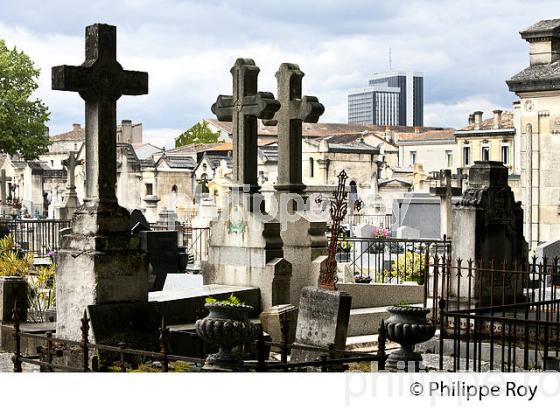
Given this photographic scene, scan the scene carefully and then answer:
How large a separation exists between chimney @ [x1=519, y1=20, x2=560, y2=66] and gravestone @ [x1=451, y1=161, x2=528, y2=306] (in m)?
21.6

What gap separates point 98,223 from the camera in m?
10.7

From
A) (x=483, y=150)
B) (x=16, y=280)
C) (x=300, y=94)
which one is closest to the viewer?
(x=16, y=280)

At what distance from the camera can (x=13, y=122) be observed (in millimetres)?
52656

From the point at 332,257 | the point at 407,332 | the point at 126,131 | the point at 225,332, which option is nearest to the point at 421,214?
the point at 332,257

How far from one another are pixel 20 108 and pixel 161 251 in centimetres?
3807

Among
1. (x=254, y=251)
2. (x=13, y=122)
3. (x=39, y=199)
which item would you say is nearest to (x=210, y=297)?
(x=254, y=251)

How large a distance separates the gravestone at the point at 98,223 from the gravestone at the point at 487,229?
521cm

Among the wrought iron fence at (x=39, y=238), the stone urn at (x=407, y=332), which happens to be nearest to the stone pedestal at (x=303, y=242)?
the stone urn at (x=407, y=332)

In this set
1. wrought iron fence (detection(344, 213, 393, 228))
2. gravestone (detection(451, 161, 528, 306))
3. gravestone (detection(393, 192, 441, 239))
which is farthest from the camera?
wrought iron fence (detection(344, 213, 393, 228))

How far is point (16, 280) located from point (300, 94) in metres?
5.04

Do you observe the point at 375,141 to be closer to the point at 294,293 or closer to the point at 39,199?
the point at 39,199

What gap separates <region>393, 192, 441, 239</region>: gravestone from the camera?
3559cm

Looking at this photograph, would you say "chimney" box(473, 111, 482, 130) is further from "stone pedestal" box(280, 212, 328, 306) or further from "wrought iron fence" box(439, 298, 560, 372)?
"wrought iron fence" box(439, 298, 560, 372)

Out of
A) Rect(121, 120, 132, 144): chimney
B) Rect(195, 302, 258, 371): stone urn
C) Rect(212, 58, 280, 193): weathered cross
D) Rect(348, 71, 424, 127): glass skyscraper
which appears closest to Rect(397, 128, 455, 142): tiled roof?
Rect(348, 71, 424, 127): glass skyscraper
